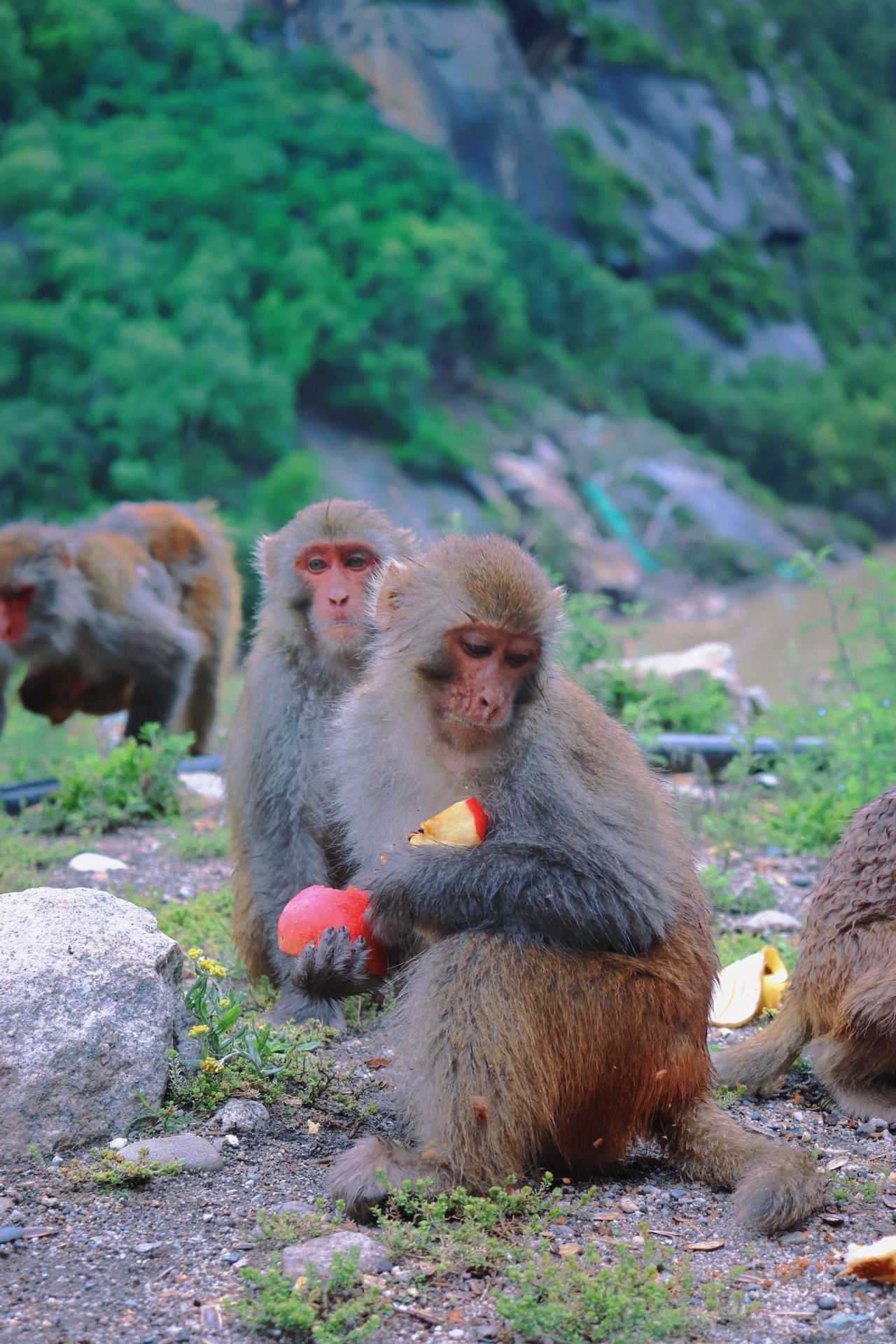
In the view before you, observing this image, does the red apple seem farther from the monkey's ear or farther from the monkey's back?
the monkey's back

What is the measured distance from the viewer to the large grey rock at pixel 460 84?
23.8 meters

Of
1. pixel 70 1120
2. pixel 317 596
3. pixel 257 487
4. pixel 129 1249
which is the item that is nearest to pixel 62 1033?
pixel 70 1120

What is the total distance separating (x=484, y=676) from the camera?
2764 millimetres

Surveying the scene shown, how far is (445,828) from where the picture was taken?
2.79 metres

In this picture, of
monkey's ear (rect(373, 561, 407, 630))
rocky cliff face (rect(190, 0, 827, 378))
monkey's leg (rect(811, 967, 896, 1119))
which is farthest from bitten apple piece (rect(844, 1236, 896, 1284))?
rocky cliff face (rect(190, 0, 827, 378))

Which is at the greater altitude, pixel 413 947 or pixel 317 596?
pixel 317 596

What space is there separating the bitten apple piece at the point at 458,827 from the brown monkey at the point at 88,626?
4.27 meters

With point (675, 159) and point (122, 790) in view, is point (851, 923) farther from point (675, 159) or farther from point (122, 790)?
point (675, 159)

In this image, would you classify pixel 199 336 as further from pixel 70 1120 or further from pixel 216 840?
pixel 70 1120

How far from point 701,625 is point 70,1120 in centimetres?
1695

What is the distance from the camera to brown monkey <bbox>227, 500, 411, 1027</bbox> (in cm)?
380

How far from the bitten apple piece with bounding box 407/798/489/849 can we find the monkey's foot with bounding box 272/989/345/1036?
0.86m

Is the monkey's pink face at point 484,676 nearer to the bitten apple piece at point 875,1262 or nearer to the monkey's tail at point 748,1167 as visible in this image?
the monkey's tail at point 748,1167

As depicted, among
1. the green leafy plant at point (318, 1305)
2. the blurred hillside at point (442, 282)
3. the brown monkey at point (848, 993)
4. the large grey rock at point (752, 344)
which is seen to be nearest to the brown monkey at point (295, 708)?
the brown monkey at point (848, 993)
